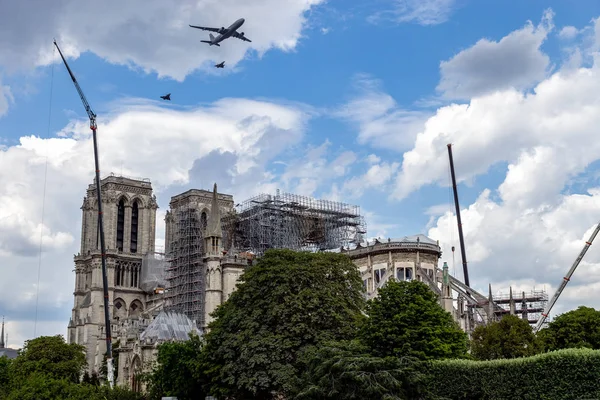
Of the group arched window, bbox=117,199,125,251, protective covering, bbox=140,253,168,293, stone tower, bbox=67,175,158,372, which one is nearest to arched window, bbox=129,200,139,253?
stone tower, bbox=67,175,158,372

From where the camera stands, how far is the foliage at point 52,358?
86.3 meters

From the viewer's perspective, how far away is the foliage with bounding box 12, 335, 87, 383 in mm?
86312

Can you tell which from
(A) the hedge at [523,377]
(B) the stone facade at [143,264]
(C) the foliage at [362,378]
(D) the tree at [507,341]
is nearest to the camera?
(A) the hedge at [523,377]

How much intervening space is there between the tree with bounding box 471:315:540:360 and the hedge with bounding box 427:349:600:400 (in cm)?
1615

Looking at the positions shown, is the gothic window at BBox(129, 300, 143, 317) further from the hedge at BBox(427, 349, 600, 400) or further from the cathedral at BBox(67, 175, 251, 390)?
the hedge at BBox(427, 349, 600, 400)

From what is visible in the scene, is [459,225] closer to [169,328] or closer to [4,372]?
[169,328]

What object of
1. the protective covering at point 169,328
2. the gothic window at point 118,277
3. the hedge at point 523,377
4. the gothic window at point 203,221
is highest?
the gothic window at point 203,221

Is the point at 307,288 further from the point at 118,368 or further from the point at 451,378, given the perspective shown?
the point at 118,368

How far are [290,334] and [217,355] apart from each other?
6636 mm

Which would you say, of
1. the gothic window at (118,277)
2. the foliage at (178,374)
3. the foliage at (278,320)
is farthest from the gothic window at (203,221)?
the foliage at (278,320)

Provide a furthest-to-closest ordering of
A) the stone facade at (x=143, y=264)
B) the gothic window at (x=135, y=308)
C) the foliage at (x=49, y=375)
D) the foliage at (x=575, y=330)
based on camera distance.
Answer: the gothic window at (x=135, y=308) → the stone facade at (x=143, y=264) → the foliage at (x=575, y=330) → the foliage at (x=49, y=375)

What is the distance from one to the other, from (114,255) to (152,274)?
22.2ft

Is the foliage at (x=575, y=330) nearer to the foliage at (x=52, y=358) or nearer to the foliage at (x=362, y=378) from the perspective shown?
the foliage at (x=362, y=378)

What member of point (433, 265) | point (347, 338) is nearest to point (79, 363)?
point (433, 265)
